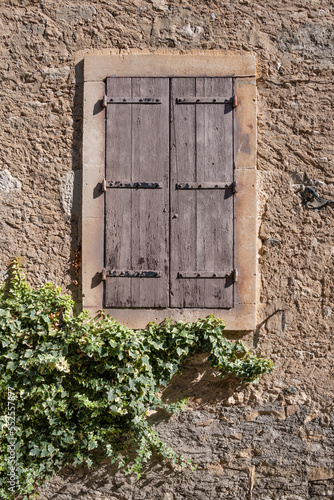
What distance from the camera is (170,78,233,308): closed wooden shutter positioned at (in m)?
3.49

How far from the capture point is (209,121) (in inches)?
140

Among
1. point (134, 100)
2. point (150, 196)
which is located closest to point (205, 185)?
point (150, 196)

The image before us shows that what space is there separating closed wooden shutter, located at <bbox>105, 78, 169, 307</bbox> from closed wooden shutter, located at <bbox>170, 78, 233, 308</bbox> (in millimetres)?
83

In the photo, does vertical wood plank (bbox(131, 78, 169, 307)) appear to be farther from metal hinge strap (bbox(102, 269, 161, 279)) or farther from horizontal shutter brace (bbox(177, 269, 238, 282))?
horizontal shutter brace (bbox(177, 269, 238, 282))

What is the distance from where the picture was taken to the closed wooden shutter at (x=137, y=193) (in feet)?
11.5

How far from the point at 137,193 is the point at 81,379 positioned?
1.45 meters

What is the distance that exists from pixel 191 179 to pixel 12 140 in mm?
1445

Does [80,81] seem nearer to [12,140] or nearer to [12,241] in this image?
[12,140]

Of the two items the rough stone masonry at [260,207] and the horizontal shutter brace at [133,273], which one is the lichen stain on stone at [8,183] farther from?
the horizontal shutter brace at [133,273]

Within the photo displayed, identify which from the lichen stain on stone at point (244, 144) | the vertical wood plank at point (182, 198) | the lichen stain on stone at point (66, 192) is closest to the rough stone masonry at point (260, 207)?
the lichen stain on stone at point (66, 192)

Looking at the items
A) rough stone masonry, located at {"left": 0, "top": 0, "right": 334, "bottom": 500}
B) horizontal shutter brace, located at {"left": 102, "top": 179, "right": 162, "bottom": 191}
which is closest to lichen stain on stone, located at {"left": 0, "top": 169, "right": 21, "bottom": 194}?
rough stone masonry, located at {"left": 0, "top": 0, "right": 334, "bottom": 500}

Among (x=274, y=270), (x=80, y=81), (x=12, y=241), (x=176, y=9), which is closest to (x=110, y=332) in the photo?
(x=12, y=241)

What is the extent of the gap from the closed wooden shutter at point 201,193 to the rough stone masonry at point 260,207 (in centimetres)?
29

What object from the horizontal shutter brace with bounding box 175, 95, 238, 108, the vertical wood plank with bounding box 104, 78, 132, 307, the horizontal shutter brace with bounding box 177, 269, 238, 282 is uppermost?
the horizontal shutter brace with bounding box 175, 95, 238, 108
